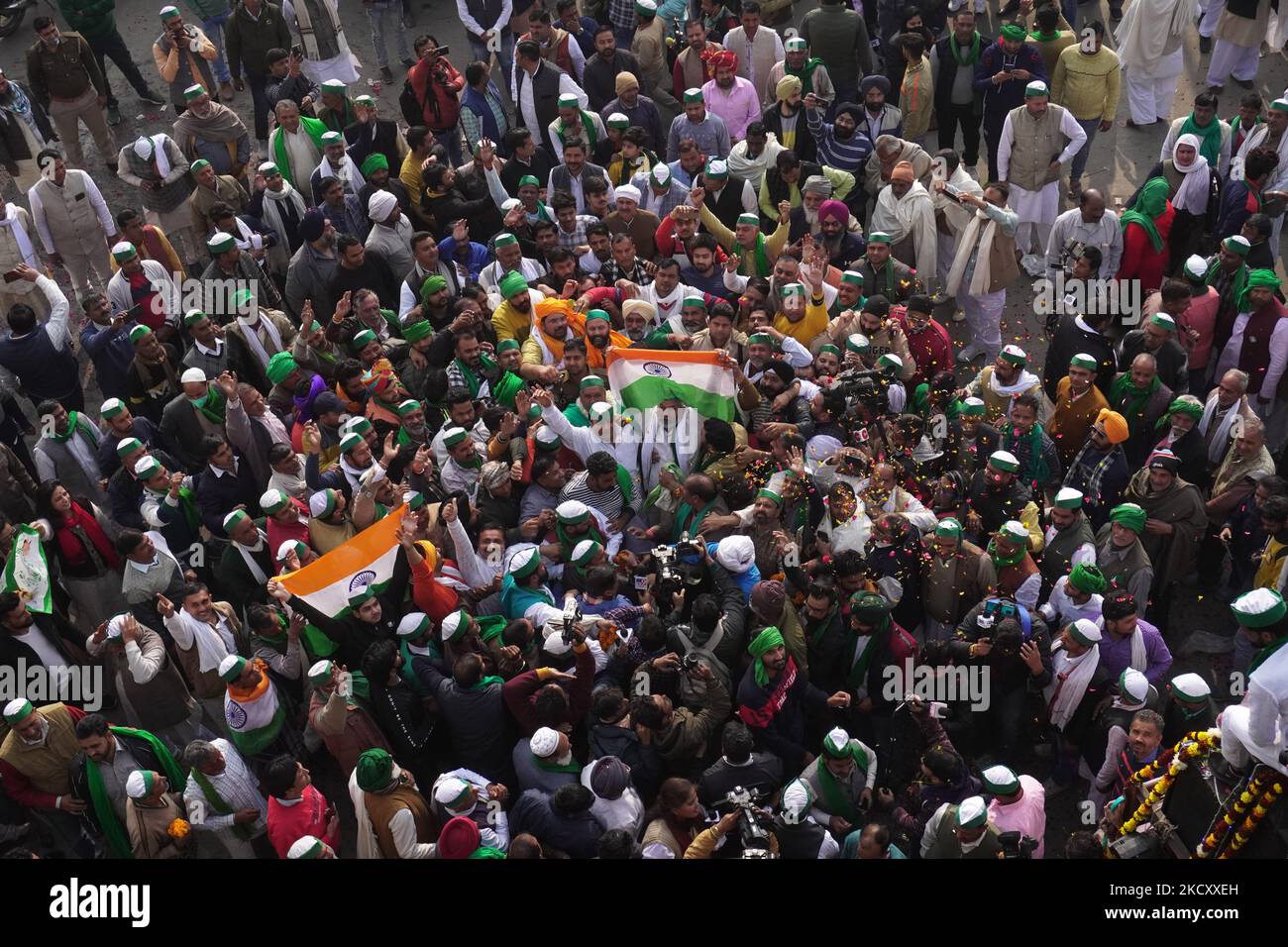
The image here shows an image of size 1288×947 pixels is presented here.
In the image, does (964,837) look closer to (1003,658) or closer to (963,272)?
(1003,658)

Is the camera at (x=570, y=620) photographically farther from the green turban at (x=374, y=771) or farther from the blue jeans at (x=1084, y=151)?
the blue jeans at (x=1084, y=151)

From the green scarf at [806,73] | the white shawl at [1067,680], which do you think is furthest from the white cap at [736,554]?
the green scarf at [806,73]

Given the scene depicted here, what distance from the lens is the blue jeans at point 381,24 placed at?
15719 millimetres

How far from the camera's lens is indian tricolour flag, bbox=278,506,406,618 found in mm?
8938

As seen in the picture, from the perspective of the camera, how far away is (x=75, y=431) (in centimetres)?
1038

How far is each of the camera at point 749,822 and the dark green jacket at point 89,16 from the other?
11.0m

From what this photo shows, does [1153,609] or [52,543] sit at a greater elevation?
[52,543]

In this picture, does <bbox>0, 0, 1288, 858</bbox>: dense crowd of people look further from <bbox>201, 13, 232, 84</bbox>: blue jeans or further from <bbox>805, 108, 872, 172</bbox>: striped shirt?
<bbox>201, 13, 232, 84</bbox>: blue jeans

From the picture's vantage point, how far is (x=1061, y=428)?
10375mm

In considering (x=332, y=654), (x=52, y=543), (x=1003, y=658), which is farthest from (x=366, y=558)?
(x=1003, y=658)

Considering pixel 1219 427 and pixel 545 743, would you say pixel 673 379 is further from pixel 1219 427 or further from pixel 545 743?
pixel 1219 427
